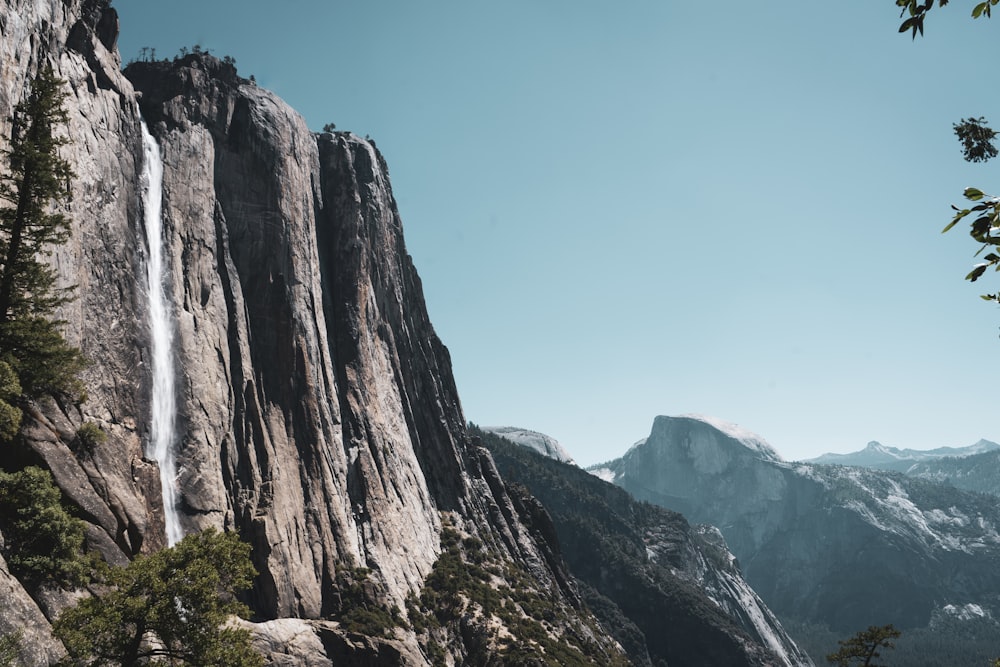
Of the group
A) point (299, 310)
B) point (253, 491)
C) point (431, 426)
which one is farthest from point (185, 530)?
point (431, 426)

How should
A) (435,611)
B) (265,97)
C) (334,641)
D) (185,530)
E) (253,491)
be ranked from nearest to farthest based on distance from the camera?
(185,530), (334,641), (253,491), (435,611), (265,97)

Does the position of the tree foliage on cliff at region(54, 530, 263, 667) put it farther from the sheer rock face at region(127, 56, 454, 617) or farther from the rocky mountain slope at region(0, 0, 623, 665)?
the sheer rock face at region(127, 56, 454, 617)

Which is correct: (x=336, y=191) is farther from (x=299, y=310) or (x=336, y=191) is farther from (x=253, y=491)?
(x=253, y=491)

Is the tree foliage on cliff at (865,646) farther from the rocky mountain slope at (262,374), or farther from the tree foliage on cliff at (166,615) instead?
the rocky mountain slope at (262,374)

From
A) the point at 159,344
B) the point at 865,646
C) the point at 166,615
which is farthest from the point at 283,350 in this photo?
the point at 865,646

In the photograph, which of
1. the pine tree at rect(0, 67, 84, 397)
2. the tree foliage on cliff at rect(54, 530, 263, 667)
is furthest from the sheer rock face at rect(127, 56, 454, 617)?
the tree foliage on cliff at rect(54, 530, 263, 667)

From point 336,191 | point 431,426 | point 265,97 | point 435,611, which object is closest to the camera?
point 435,611
